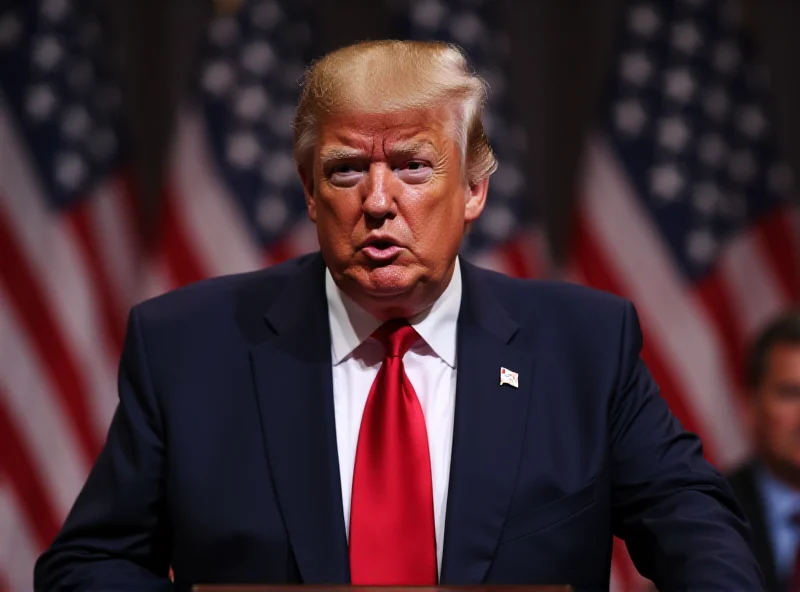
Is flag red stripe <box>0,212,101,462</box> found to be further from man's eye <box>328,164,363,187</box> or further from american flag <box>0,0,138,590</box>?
man's eye <box>328,164,363,187</box>

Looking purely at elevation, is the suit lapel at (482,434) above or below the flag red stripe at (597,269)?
above

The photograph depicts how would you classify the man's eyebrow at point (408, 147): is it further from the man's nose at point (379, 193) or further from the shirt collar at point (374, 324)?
the shirt collar at point (374, 324)

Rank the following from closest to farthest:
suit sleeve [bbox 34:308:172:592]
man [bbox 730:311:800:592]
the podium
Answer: the podium → suit sleeve [bbox 34:308:172:592] → man [bbox 730:311:800:592]

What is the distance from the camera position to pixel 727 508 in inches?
78.5

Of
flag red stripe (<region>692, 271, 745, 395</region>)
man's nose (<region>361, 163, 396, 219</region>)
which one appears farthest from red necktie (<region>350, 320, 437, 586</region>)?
flag red stripe (<region>692, 271, 745, 395</region>)

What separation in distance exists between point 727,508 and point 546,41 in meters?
3.34

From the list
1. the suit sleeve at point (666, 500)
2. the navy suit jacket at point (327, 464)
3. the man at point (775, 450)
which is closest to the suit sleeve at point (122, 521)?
the navy suit jacket at point (327, 464)

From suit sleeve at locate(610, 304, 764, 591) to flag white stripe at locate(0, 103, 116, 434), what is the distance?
9.37 feet

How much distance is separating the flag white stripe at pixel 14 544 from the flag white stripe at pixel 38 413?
5.1 inches

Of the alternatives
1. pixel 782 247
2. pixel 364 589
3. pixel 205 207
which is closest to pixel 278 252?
pixel 205 207

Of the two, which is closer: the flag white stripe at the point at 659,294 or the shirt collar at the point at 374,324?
the shirt collar at the point at 374,324

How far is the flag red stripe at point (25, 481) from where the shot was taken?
4.41m

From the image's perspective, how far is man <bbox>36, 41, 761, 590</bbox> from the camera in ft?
6.37

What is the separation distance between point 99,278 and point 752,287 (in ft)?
8.63
